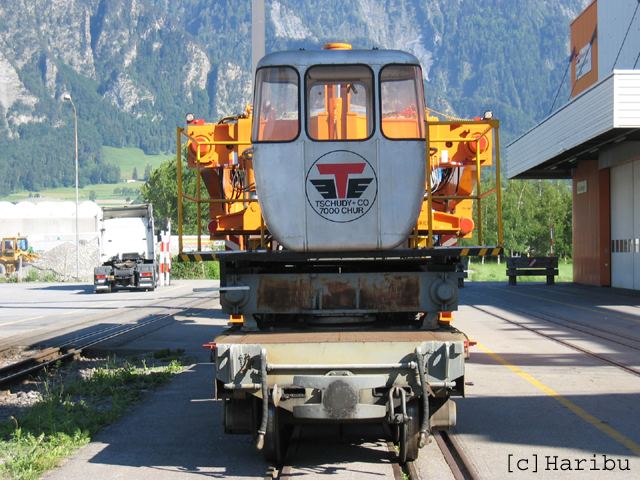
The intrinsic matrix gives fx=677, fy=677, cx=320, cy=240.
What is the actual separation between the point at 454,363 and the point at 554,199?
73.1m

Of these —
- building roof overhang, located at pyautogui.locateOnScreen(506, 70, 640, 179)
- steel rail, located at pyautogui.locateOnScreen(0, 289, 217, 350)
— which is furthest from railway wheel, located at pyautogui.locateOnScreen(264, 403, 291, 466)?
building roof overhang, located at pyautogui.locateOnScreen(506, 70, 640, 179)

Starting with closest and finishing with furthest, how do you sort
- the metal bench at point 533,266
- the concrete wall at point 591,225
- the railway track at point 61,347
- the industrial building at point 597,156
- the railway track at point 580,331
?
the railway track at point 61,347, the railway track at point 580,331, the industrial building at point 597,156, the concrete wall at point 591,225, the metal bench at point 533,266

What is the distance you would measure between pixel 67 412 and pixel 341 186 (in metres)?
4.09

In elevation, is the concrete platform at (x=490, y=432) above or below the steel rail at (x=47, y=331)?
above

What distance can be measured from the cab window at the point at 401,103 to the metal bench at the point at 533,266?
26129mm

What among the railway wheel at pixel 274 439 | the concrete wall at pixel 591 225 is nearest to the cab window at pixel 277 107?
the railway wheel at pixel 274 439

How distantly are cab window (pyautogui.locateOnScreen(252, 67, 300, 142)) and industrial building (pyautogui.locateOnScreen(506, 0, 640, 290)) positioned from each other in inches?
683

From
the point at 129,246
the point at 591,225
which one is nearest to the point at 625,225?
the point at 591,225

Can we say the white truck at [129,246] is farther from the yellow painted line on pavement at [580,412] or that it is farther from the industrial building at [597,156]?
the yellow painted line on pavement at [580,412]

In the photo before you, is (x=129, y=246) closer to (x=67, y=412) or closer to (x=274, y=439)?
(x=67, y=412)

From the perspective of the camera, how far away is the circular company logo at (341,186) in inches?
225

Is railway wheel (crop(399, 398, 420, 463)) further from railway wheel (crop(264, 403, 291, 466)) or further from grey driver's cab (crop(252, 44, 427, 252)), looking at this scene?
grey driver's cab (crop(252, 44, 427, 252))

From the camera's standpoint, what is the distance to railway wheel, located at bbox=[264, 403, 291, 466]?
5363 mm

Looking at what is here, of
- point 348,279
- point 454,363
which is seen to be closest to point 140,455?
point 348,279
